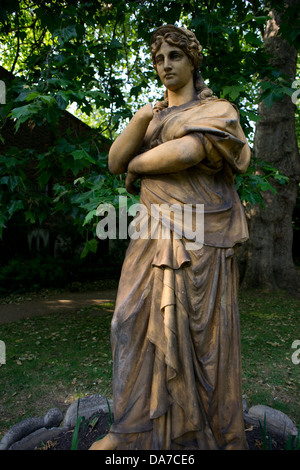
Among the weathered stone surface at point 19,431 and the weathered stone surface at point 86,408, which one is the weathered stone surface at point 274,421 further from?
the weathered stone surface at point 19,431

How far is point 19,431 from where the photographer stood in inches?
111

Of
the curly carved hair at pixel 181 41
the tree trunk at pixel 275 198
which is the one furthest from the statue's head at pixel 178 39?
the tree trunk at pixel 275 198

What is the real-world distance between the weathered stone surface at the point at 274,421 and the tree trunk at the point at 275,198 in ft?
24.1

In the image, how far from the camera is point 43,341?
280 inches

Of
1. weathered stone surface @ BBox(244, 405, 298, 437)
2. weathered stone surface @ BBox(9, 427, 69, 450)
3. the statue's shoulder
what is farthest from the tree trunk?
weathered stone surface @ BBox(9, 427, 69, 450)

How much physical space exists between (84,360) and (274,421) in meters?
3.82

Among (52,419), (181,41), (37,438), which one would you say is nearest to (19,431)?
(37,438)

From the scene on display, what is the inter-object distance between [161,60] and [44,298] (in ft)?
31.7

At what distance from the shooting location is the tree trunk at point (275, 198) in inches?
373

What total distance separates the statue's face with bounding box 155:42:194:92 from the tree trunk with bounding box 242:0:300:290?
7.80m

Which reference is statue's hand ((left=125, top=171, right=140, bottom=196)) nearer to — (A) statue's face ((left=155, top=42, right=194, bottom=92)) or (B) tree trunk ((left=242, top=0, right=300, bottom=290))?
(A) statue's face ((left=155, top=42, right=194, bottom=92))

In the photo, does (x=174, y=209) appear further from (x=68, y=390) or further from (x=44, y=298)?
(x=44, y=298)

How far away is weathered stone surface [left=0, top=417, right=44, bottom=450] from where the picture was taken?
2695 millimetres

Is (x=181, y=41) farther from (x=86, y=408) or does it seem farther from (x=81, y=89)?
(x=86, y=408)
